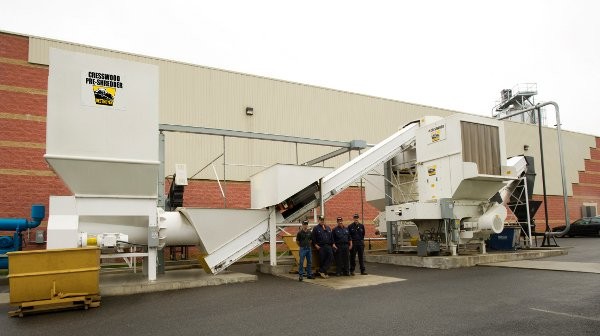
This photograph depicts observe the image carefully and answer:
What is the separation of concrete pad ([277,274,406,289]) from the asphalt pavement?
0.30 meters

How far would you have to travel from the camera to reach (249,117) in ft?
68.4

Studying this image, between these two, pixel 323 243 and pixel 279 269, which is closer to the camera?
pixel 323 243

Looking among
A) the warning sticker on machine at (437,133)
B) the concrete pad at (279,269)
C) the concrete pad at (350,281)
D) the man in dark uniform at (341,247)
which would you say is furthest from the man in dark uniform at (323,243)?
the warning sticker on machine at (437,133)

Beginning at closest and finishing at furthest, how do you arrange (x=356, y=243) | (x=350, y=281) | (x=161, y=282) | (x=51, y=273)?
1. (x=51, y=273)
2. (x=161, y=282)
3. (x=350, y=281)
4. (x=356, y=243)

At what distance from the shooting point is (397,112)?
25.6m

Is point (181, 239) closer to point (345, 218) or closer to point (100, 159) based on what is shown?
point (100, 159)

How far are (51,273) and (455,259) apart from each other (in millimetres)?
10408

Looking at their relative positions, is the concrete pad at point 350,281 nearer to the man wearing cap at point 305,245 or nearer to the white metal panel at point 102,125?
the man wearing cap at point 305,245

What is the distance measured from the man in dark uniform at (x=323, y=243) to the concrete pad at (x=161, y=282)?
179cm

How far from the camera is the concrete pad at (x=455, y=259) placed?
42.6 ft

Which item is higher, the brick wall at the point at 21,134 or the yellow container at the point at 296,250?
the brick wall at the point at 21,134

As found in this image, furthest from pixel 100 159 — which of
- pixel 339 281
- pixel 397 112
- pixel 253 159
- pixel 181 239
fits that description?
pixel 397 112

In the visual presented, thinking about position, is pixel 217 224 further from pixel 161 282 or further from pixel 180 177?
pixel 180 177

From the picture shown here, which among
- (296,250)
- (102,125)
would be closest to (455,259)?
(296,250)
